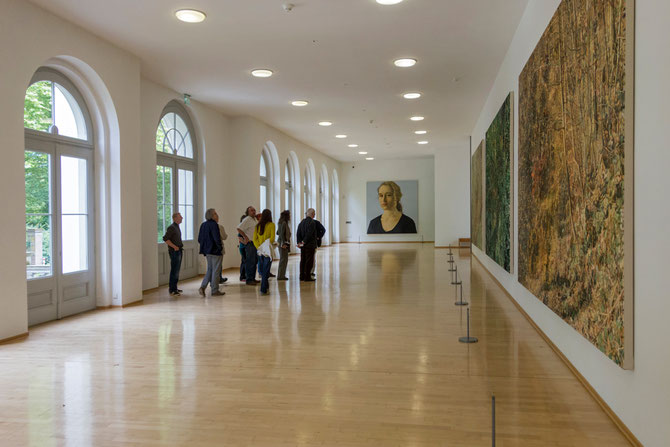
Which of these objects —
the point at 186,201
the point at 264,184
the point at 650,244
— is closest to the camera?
the point at 650,244

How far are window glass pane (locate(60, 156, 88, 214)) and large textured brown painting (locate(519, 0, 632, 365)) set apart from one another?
23.7 feet

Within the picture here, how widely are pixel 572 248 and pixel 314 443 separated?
2985 millimetres

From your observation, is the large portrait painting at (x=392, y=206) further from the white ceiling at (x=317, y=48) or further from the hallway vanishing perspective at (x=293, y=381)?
the hallway vanishing perspective at (x=293, y=381)

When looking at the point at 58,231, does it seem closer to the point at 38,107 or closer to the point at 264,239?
the point at 38,107

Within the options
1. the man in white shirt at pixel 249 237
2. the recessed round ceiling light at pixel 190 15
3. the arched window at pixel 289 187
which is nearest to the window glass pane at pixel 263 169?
the arched window at pixel 289 187

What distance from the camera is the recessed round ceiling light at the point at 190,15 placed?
747 centimetres

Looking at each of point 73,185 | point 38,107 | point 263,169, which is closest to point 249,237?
point 73,185

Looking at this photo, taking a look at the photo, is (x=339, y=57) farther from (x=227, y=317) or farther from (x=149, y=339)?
(x=149, y=339)

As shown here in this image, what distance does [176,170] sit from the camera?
12.5 metres

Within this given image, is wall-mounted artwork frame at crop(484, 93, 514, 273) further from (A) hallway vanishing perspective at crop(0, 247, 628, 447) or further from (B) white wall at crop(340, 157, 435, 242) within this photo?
(B) white wall at crop(340, 157, 435, 242)

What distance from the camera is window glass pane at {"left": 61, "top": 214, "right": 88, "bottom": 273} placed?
8.45 metres

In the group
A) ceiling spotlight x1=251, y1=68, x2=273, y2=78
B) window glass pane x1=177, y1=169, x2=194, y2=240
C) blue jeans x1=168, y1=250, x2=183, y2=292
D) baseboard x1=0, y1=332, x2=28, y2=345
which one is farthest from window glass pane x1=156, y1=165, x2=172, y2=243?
baseboard x1=0, y1=332, x2=28, y2=345

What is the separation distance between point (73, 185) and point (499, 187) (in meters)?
7.88

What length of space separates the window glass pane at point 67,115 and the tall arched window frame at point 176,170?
285 cm
